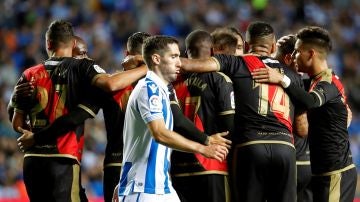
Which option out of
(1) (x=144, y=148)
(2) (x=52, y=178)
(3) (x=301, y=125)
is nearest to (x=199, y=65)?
(3) (x=301, y=125)

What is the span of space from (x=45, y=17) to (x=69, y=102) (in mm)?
10437

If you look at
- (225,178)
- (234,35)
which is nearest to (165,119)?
(225,178)

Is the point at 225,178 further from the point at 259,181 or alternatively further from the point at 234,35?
the point at 234,35

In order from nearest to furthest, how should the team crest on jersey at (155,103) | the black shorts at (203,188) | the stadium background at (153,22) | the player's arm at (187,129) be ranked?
the team crest on jersey at (155,103) < the player's arm at (187,129) < the black shorts at (203,188) < the stadium background at (153,22)

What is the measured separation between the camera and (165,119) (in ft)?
26.9

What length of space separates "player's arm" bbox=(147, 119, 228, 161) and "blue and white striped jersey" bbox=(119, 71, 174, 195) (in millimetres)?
118

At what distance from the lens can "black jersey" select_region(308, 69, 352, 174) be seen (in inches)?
400

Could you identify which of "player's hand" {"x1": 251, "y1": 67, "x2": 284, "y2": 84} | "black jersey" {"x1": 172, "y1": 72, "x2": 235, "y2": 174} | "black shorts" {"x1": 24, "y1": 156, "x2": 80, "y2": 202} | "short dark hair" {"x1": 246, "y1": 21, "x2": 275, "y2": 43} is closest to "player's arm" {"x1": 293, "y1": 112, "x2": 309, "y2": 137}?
"player's hand" {"x1": 251, "y1": 67, "x2": 284, "y2": 84}

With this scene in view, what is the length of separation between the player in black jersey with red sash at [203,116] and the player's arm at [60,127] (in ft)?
3.28

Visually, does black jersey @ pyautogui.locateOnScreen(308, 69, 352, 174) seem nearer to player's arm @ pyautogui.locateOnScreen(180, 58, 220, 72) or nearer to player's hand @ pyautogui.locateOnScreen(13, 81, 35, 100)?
player's arm @ pyautogui.locateOnScreen(180, 58, 220, 72)

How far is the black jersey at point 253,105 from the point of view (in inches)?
380

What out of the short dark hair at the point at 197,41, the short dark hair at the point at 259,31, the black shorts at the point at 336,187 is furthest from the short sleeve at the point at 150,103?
the black shorts at the point at 336,187

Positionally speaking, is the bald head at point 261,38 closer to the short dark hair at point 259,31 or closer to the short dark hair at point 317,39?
the short dark hair at point 259,31

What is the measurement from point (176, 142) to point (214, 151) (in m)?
0.34
